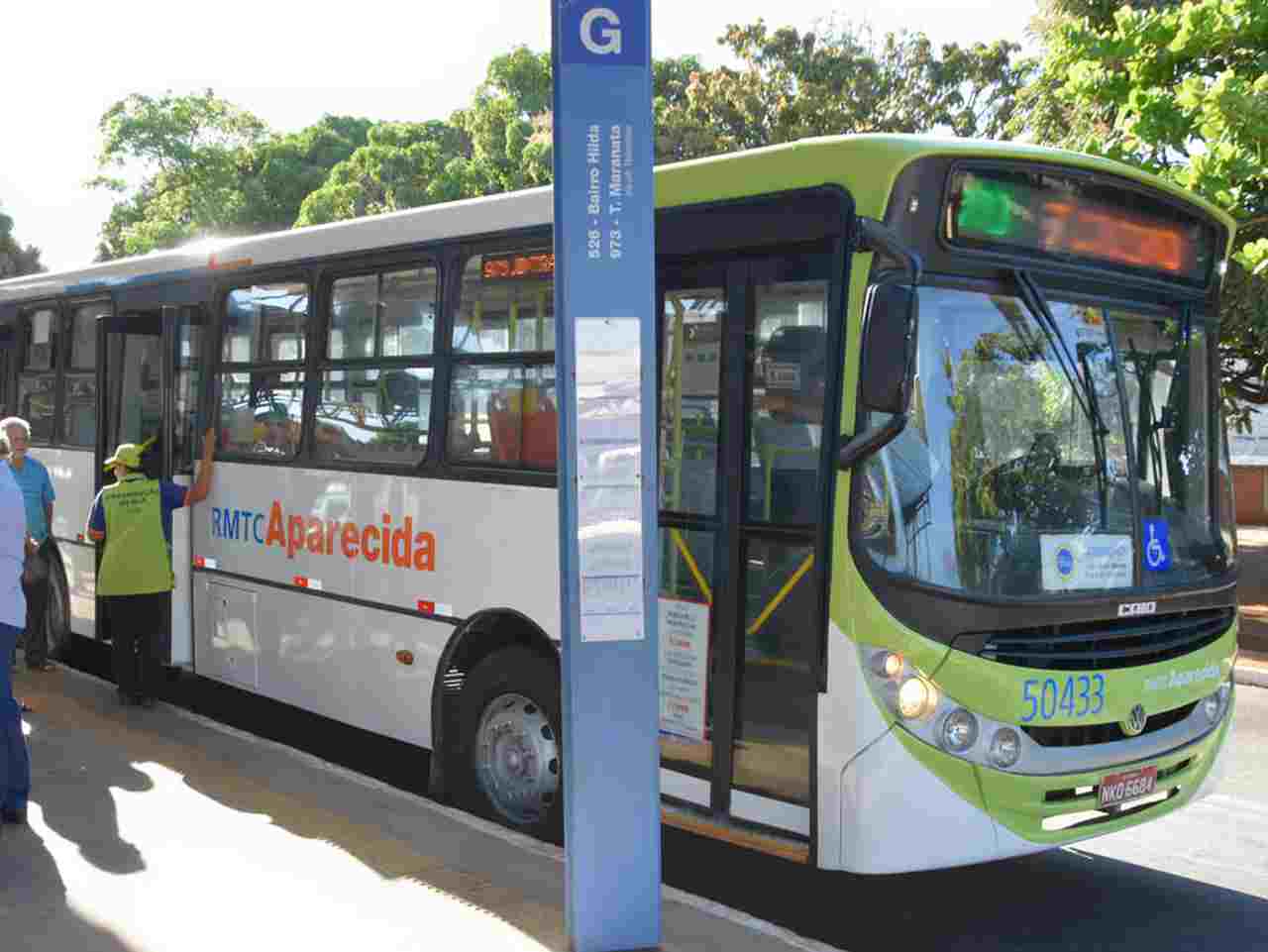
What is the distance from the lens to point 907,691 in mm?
5406

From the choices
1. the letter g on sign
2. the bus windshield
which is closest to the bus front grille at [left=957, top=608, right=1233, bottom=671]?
the bus windshield

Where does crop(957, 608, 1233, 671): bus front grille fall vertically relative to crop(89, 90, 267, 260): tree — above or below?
below

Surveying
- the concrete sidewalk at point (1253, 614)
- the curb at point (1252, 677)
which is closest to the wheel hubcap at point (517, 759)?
the concrete sidewalk at point (1253, 614)

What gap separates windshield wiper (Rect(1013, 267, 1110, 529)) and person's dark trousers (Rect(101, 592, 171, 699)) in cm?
595

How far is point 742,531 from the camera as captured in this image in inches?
237

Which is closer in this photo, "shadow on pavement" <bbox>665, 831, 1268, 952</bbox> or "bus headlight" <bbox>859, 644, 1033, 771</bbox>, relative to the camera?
"bus headlight" <bbox>859, 644, 1033, 771</bbox>

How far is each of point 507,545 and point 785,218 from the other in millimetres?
2097

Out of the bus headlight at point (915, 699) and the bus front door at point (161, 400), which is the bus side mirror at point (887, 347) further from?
the bus front door at point (161, 400)

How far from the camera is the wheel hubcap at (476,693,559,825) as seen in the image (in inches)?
Answer: 272

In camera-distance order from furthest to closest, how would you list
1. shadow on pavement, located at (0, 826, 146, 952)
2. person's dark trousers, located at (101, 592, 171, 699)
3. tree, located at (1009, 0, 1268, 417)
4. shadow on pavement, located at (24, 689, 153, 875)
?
tree, located at (1009, 0, 1268, 417) < person's dark trousers, located at (101, 592, 171, 699) < shadow on pavement, located at (24, 689, 153, 875) < shadow on pavement, located at (0, 826, 146, 952)

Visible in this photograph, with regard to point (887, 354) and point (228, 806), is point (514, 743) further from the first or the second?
point (887, 354)

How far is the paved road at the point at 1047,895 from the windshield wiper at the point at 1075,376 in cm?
161

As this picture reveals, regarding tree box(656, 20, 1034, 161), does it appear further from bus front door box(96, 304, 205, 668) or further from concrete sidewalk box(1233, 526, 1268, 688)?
bus front door box(96, 304, 205, 668)

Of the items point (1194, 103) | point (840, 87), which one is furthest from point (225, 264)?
point (840, 87)
